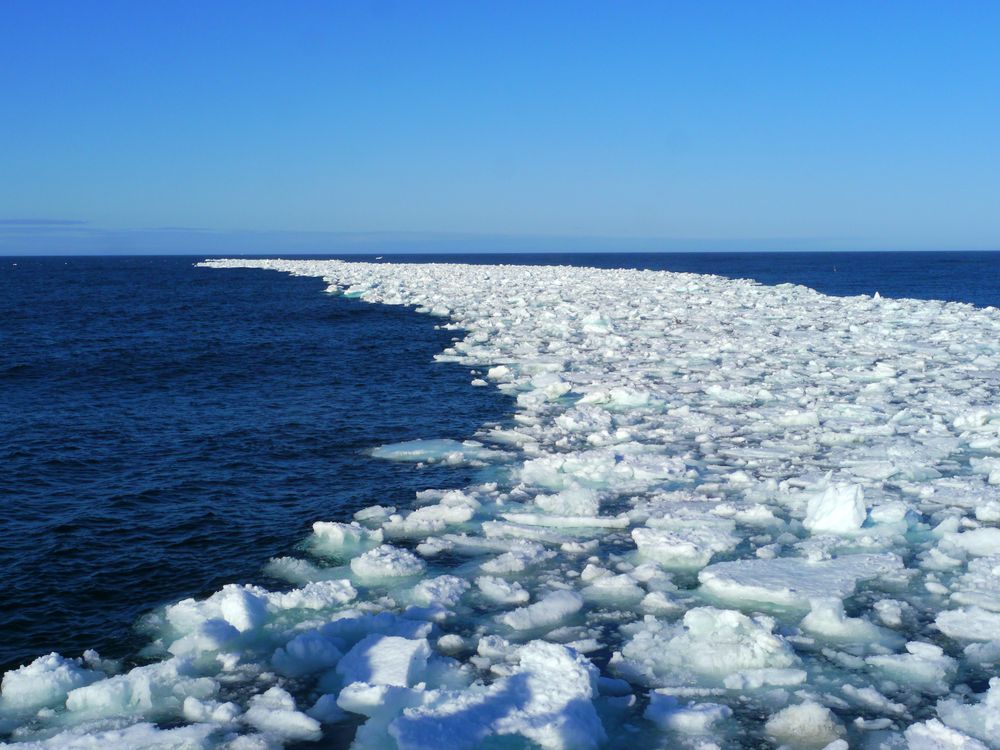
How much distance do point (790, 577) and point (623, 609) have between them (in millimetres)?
1228

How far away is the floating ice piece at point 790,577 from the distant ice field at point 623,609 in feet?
0.07

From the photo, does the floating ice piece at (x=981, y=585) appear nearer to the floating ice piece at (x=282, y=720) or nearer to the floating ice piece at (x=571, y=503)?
the floating ice piece at (x=571, y=503)

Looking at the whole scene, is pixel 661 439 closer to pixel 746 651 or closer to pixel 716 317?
pixel 746 651

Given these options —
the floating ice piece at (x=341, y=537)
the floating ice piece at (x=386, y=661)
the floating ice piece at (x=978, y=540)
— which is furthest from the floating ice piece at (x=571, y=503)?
the floating ice piece at (x=978, y=540)

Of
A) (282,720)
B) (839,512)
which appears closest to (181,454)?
(282,720)

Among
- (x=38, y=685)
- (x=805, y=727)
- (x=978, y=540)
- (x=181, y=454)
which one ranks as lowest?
(x=181, y=454)

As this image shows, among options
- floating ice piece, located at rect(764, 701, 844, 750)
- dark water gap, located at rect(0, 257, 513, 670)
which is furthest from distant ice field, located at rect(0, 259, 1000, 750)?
dark water gap, located at rect(0, 257, 513, 670)

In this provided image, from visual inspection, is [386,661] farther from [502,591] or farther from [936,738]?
[936,738]

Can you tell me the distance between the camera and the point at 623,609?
17.3 feet

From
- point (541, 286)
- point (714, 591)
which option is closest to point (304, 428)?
point (714, 591)

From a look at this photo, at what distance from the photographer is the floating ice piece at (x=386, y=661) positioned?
4359mm

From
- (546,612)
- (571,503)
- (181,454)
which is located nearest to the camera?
(546,612)

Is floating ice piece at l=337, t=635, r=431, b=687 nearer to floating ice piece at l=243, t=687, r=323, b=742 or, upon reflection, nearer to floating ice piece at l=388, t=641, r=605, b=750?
floating ice piece at l=388, t=641, r=605, b=750

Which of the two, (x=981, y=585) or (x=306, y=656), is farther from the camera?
(x=981, y=585)
